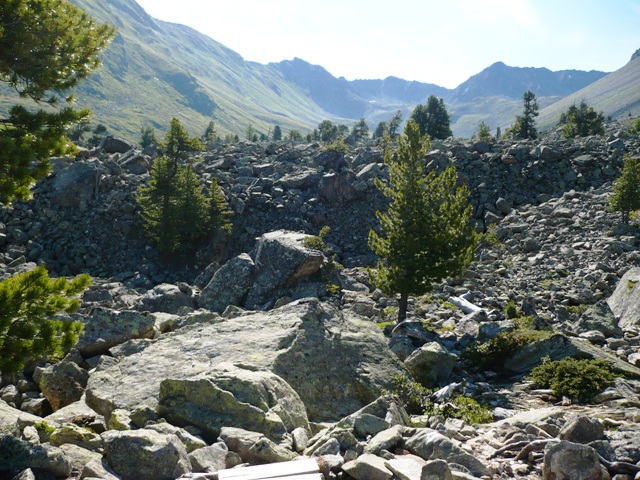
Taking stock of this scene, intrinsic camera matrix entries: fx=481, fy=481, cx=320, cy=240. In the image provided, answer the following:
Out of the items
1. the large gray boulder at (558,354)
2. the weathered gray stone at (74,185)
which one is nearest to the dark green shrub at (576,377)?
the large gray boulder at (558,354)

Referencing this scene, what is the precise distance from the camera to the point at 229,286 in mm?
26594

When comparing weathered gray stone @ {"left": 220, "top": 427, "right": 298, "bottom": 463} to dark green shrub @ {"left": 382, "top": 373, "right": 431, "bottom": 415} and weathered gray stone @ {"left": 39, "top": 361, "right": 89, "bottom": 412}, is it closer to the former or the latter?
dark green shrub @ {"left": 382, "top": 373, "right": 431, "bottom": 415}

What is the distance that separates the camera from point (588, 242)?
3036cm

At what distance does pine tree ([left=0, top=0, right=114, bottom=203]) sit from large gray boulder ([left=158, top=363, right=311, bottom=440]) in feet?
16.9

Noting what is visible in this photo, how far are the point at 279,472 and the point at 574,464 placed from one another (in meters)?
4.09

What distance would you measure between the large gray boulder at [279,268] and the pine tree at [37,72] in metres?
16.0

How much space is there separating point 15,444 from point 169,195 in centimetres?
3272

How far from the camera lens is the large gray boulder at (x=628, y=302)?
18.8 meters

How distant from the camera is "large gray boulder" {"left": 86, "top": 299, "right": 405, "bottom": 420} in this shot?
444 inches

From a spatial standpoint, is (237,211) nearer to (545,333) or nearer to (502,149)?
(502,149)

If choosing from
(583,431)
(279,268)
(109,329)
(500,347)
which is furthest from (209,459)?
(279,268)

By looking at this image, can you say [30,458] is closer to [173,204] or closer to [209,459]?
[209,459]

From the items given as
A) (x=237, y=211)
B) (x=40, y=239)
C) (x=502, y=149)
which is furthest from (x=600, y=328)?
(x=40, y=239)

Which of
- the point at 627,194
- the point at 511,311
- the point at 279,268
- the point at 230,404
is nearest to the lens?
the point at 230,404
